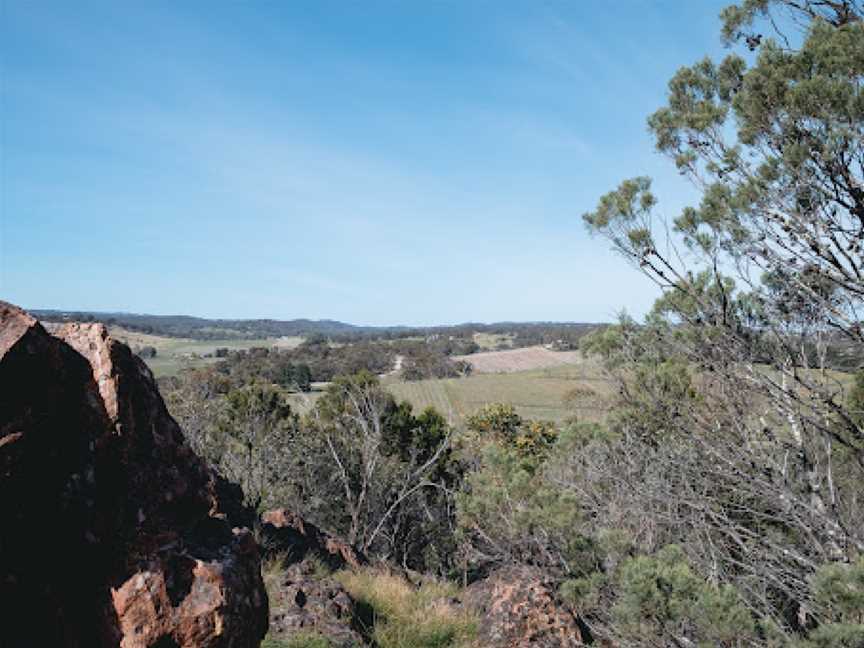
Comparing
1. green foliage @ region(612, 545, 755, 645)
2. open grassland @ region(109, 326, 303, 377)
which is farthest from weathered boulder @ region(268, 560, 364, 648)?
open grassland @ region(109, 326, 303, 377)

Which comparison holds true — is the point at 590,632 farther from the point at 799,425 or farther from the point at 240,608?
the point at 240,608

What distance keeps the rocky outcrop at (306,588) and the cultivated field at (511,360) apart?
51782 mm

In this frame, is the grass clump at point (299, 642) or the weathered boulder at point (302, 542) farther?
the weathered boulder at point (302, 542)

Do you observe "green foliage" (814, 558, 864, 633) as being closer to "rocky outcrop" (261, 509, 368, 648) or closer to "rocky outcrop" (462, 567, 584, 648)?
"rocky outcrop" (462, 567, 584, 648)

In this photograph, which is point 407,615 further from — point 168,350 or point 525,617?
point 168,350

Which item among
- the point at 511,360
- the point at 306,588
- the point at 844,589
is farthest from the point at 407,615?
the point at 511,360

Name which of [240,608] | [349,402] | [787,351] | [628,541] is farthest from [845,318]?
[349,402]

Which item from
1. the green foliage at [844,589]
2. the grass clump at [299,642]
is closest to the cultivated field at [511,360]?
the grass clump at [299,642]

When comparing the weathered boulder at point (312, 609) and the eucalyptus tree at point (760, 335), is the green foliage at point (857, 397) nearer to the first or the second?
the eucalyptus tree at point (760, 335)

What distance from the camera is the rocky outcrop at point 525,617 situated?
17.3 feet

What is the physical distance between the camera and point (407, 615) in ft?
18.5

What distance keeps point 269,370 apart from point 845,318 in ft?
104

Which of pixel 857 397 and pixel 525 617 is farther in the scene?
pixel 857 397

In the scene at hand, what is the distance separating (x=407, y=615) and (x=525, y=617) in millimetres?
1083
